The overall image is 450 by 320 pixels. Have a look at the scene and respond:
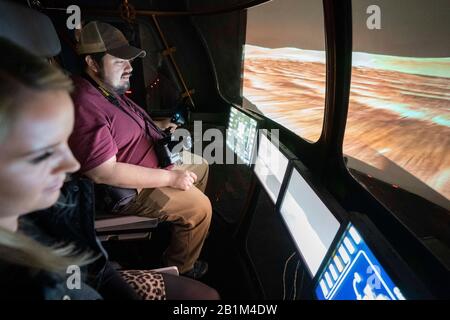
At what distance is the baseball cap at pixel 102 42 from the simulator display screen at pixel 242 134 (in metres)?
0.74

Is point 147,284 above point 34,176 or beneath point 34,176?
beneath

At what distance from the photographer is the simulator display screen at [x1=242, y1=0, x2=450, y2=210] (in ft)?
2.68

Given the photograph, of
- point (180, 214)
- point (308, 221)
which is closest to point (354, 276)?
point (308, 221)

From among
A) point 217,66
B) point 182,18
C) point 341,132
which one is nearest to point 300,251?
point 341,132

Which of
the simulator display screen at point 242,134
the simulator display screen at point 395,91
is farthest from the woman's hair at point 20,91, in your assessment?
the simulator display screen at point 242,134

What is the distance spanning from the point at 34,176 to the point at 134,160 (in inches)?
37.4

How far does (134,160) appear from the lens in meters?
1.52

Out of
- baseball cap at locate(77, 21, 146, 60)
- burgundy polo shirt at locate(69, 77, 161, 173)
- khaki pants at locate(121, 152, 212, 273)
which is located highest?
baseball cap at locate(77, 21, 146, 60)

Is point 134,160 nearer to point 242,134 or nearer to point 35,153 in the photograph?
point 242,134

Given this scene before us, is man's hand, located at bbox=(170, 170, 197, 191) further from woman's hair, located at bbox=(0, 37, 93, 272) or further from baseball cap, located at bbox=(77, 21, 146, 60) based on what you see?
woman's hair, located at bbox=(0, 37, 93, 272)

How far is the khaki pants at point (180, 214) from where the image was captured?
4.88 ft

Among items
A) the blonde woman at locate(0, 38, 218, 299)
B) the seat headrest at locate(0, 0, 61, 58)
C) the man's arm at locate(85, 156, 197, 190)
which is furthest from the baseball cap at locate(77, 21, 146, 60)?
the blonde woman at locate(0, 38, 218, 299)

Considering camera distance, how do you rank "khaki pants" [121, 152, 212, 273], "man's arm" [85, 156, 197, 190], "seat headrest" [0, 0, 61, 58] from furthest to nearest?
"khaki pants" [121, 152, 212, 273]
"man's arm" [85, 156, 197, 190]
"seat headrest" [0, 0, 61, 58]

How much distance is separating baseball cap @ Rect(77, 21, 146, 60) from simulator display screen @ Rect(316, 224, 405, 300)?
59.8 inches
